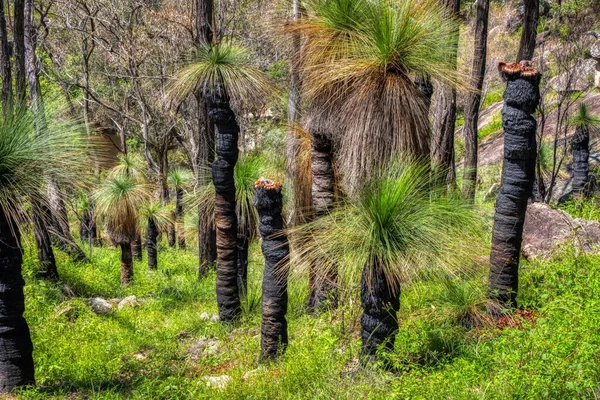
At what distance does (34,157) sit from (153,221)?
9.74 metres

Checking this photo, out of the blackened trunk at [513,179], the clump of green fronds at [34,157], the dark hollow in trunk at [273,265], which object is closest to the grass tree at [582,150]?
the blackened trunk at [513,179]

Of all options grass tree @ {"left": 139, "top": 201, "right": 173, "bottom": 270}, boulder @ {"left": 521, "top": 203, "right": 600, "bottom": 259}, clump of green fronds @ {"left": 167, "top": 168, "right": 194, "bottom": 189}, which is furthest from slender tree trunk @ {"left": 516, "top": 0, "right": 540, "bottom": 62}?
clump of green fronds @ {"left": 167, "top": 168, "right": 194, "bottom": 189}

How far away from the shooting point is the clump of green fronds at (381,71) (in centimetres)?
634

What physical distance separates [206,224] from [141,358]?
514cm

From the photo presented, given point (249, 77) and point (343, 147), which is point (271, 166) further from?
point (343, 147)

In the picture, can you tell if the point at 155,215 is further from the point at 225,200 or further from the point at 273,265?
the point at 273,265

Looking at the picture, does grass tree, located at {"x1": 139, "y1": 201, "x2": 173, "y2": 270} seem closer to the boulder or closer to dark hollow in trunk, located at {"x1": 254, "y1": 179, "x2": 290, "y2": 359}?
dark hollow in trunk, located at {"x1": 254, "y1": 179, "x2": 290, "y2": 359}

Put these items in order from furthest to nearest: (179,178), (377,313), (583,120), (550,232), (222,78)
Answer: (179,178), (583,120), (550,232), (222,78), (377,313)

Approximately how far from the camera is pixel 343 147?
22.0ft

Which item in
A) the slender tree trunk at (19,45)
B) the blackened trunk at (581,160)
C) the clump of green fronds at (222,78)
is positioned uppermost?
the slender tree trunk at (19,45)

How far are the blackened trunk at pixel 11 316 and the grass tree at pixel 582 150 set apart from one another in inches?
466

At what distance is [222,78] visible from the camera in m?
7.90

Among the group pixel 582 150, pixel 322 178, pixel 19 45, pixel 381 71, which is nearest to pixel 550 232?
pixel 322 178

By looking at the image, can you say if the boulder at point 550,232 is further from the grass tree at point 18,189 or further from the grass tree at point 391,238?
the grass tree at point 18,189
